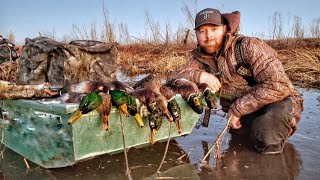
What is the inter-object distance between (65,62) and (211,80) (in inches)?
98.4

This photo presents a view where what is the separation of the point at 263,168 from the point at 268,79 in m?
0.99

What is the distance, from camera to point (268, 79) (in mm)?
3736

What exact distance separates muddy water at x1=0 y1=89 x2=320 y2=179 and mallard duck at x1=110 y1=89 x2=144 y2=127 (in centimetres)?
57

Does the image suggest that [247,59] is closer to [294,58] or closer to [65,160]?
[65,160]

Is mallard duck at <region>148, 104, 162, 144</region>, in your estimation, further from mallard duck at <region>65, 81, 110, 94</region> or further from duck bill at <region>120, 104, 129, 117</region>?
mallard duck at <region>65, 81, 110, 94</region>

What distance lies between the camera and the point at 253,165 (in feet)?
11.0

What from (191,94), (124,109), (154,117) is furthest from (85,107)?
(191,94)

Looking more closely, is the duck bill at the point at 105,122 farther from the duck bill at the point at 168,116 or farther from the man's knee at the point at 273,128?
the man's knee at the point at 273,128

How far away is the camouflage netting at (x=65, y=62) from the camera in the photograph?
5.49 meters

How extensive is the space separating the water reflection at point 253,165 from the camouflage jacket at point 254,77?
1.31 feet

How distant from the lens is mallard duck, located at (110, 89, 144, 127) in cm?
298

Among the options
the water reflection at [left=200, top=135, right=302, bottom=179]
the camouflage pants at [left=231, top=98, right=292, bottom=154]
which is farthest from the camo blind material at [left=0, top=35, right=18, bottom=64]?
the camouflage pants at [left=231, top=98, right=292, bottom=154]

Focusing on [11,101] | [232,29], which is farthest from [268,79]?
[11,101]

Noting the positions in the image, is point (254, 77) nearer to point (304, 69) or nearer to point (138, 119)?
point (138, 119)
